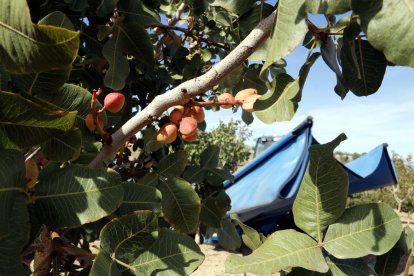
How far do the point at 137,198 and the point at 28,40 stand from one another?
439 mm

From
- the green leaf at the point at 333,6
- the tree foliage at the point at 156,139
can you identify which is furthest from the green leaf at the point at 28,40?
the green leaf at the point at 333,6

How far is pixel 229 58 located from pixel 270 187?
463 cm

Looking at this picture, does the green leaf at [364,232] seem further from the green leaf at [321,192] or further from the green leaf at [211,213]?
the green leaf at [211,213]

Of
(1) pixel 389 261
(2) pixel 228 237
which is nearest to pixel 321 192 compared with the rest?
(1) pixel 389 261

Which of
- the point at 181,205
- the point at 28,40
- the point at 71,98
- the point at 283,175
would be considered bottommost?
the point at 283,175

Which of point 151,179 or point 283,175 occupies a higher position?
point 151,179

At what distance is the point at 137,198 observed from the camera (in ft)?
2.49

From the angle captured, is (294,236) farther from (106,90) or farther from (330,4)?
(106,90)

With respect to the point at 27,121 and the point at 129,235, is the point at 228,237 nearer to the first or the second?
the point at 129,235

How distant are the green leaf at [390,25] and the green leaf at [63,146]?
42cm

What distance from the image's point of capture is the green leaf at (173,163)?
98cm

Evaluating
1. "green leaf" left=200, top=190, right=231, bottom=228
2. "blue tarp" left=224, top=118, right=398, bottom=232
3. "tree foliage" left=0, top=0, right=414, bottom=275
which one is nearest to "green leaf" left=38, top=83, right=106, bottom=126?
"tree foliage" left=0, top=0, right=414, bottom=275

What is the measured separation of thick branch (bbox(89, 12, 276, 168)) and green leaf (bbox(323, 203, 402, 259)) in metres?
0.27

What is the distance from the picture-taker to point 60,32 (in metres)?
0.37
